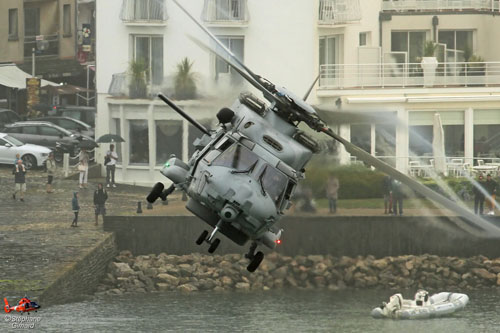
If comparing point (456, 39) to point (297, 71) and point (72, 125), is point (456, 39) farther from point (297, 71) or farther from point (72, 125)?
point (72, 125)

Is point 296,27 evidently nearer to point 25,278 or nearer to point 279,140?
point 25,278

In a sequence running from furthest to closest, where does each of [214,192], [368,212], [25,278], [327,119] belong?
1. [368,212]
2. [25,278]
3. [327,119]
4. [214,192]

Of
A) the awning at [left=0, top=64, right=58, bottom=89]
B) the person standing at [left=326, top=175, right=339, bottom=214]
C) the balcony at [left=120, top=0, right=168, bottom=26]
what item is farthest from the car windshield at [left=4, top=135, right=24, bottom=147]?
the person standing at [left=326, top=175, right=339, bottom=214]

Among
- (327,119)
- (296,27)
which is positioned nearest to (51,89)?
(296,27)

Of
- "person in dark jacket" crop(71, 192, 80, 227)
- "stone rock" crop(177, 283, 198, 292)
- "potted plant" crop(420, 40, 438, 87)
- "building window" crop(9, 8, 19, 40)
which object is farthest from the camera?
"building window" crop(9, 8, 19, 40)

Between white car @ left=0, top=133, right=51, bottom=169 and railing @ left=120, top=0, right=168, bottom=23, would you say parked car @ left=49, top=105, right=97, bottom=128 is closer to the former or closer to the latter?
white car @ left=0, top=133, right=51, bottom=169

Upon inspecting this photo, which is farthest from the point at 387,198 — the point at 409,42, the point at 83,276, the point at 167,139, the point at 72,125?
the point at 72,125

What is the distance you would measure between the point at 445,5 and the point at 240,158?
5556cm

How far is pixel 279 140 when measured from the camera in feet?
171

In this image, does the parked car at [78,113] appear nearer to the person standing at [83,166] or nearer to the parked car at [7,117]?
the parked car at [7,117]

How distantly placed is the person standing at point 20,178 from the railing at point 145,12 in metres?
9.84

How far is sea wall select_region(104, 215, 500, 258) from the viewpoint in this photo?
94875mm

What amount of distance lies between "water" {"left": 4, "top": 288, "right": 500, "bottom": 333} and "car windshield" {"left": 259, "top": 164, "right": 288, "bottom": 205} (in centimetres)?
3631

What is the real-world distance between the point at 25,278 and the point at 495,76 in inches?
1220
